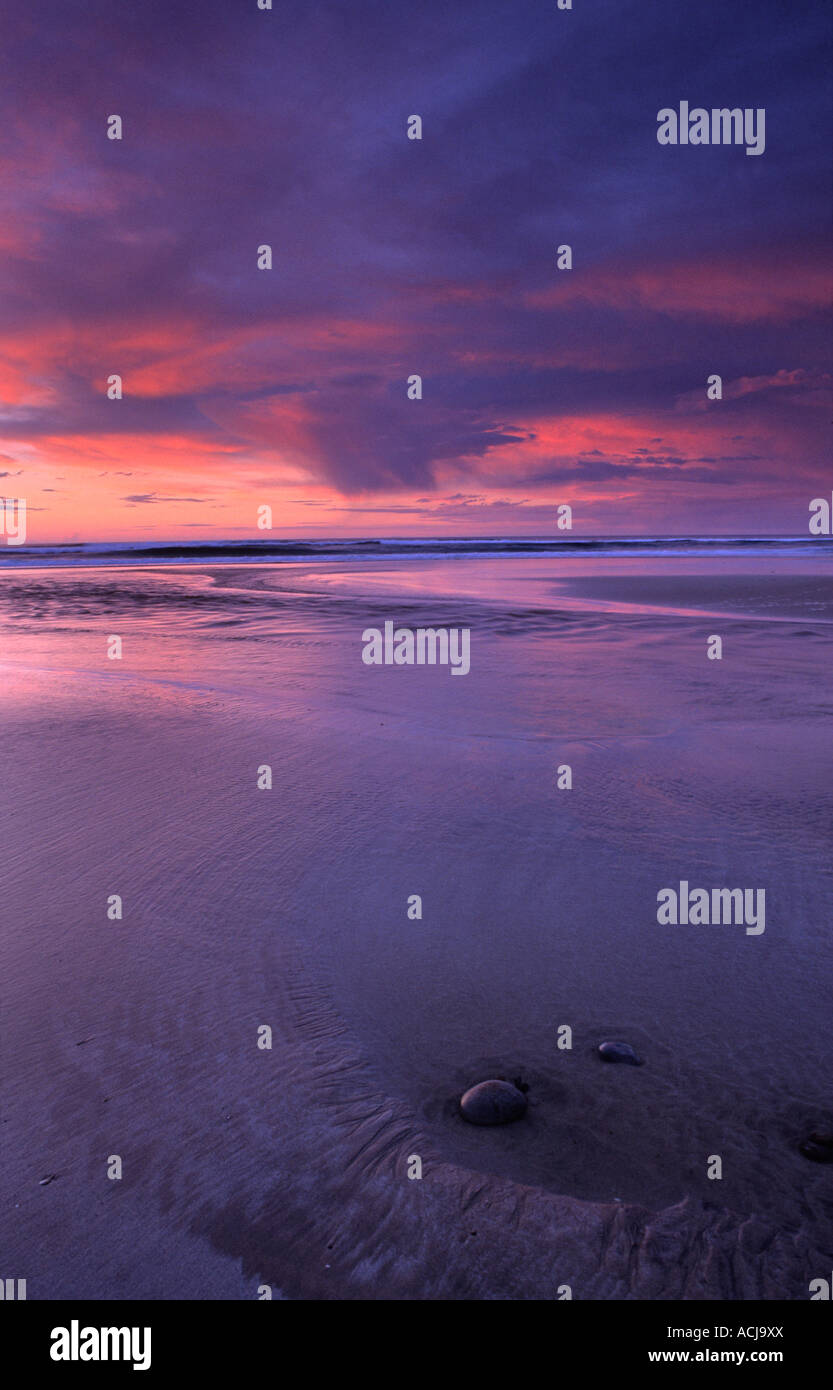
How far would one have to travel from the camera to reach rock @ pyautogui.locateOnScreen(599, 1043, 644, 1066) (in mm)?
2533

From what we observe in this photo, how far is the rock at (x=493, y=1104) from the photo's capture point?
90.3 inches

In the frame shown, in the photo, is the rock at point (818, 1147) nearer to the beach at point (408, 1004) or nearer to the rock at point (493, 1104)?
the beach at point (408, 1004)

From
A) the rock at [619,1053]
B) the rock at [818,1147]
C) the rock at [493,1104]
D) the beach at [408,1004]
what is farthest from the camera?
the rock at [619,1053]

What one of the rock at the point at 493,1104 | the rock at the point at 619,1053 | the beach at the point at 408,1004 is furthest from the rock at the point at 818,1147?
the rock at the point at 493,1104

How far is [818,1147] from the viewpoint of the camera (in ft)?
7.06

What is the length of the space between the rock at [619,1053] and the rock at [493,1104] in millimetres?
362

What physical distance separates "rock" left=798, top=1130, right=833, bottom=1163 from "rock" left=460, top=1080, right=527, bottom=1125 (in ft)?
2.64

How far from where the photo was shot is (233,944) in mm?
3221

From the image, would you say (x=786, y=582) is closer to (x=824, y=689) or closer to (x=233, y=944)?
(x=824, y=689)

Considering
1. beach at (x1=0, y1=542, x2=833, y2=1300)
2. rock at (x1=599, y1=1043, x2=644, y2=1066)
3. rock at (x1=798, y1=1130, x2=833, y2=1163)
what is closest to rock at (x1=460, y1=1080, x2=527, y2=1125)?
beach at (x1=0, y1=542, x2=833, y2=1300)

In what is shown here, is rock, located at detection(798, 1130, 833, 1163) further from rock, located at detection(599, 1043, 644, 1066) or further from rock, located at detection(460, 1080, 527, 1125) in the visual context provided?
rock, located at detection(460, 1080, 527, 1125)
